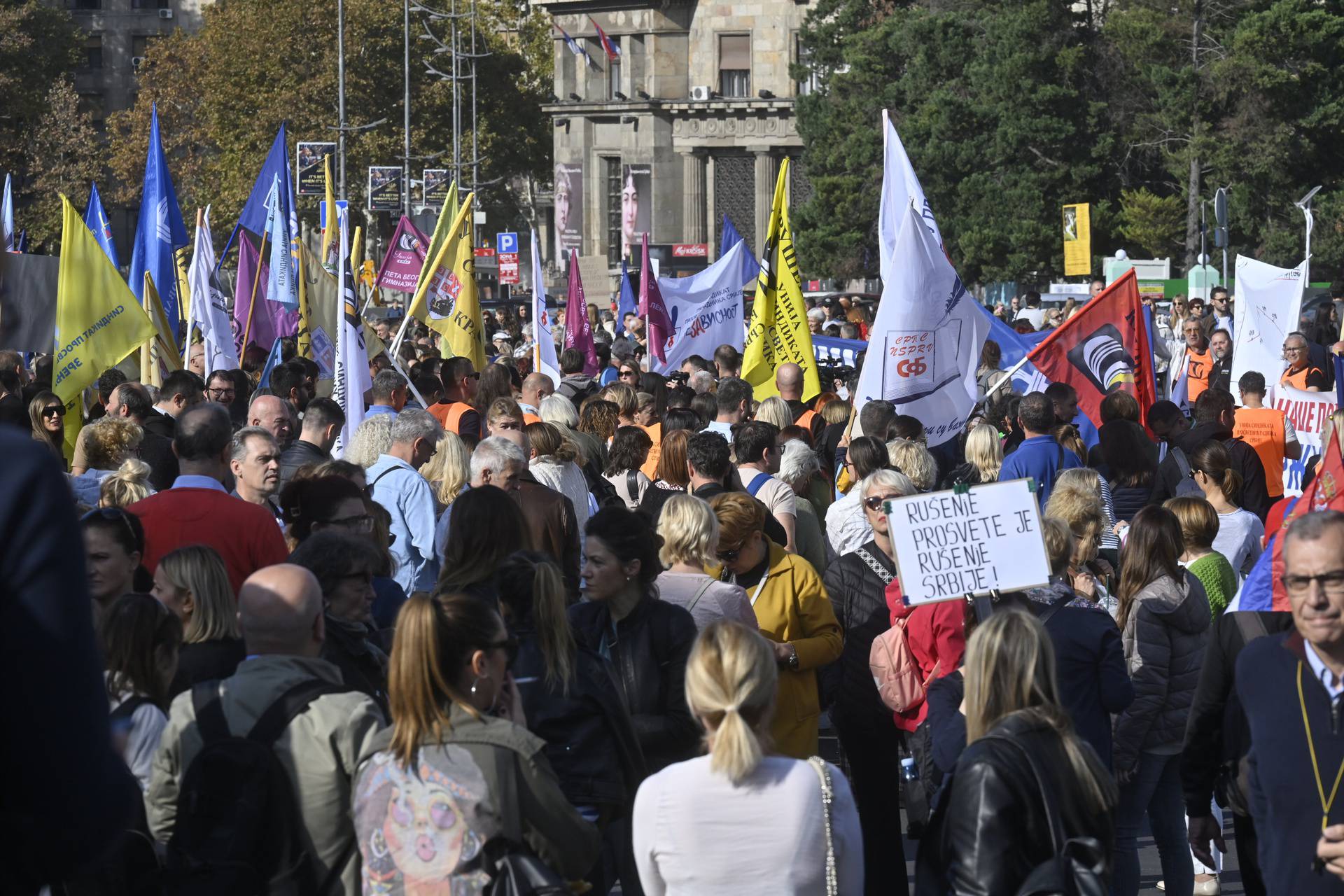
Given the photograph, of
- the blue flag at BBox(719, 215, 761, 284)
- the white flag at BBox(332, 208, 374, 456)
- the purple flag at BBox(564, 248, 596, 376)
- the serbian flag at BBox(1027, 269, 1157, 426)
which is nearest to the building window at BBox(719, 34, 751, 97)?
the blue flag at BBox(719, 215, 761, 284)

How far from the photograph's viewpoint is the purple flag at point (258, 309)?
1680 cm

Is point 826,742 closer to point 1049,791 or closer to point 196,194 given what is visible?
point 1049,791

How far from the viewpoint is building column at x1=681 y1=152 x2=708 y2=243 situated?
68.0 m

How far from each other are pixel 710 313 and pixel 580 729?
13235 millimetres

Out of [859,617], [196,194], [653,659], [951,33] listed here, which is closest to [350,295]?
[859,617]

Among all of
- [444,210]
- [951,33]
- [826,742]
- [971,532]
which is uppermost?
[951,33]

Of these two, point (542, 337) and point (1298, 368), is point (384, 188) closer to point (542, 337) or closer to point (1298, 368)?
point (542, 337)

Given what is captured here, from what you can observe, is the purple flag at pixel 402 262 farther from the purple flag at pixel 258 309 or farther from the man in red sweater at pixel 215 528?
the man in red sweater at pixel 215 528

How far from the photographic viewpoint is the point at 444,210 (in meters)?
17.8

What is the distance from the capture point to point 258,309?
17438mm

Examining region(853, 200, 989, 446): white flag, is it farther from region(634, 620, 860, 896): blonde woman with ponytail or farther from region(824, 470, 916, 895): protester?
region(634, 620, 860, 896): blonde woman with ponytail

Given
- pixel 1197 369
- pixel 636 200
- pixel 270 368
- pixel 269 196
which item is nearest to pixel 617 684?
pixel 270 368

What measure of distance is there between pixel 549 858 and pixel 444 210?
14.5 m

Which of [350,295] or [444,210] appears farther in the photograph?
[444,210]
